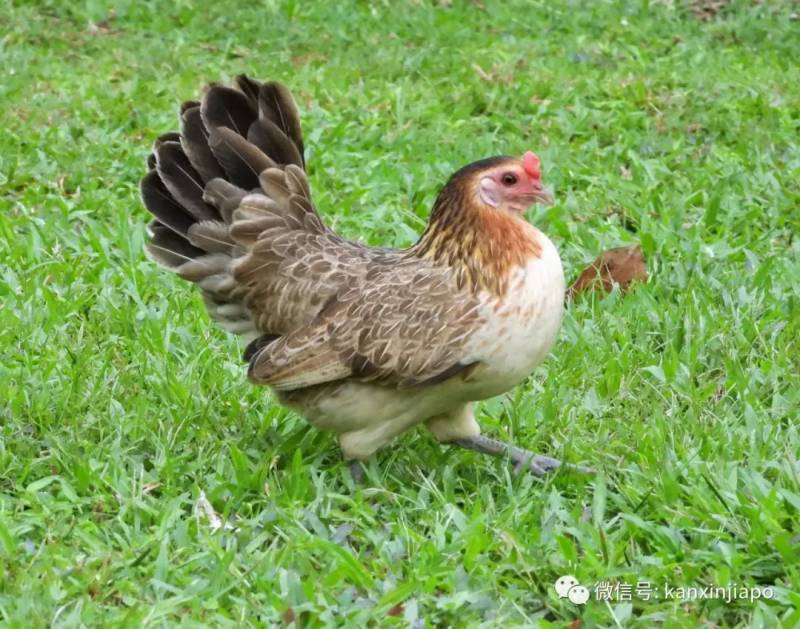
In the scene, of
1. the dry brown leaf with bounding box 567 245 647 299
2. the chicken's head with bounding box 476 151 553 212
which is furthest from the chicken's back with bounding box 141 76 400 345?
the dry brown leaf with bounding box 567 245 647 299

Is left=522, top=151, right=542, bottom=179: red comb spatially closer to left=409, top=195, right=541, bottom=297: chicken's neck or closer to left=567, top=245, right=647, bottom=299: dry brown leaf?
left=409, top=195, right=541, bottom=297: chicken's neck

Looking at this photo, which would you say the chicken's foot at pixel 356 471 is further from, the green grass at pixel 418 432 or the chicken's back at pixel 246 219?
the chicken's back at pixel 246 219

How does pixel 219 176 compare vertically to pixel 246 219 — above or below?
above

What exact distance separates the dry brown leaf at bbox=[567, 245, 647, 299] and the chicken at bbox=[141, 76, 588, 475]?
167cm

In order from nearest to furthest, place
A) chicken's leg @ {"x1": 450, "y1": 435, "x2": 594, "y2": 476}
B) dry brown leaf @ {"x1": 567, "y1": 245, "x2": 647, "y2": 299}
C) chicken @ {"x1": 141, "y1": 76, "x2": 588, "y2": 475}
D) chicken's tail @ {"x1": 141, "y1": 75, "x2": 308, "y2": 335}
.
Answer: chicken @ {"x1": 141, "y1": 76, "x2": 588, "y2": 475} → chicken's leg @ {"x1": 450, "y1": 435, "x2": 594, "y2": 476} → chicken's tail @ {"x1": 141, "y1": 75, "x2": 308, "y2": 335} → dry brown leaf @ {"x1": 567, "y1": 245, "x2": 647, "y2": 299}

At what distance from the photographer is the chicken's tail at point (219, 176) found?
547 cm

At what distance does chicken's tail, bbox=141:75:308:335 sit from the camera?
17.9 feet

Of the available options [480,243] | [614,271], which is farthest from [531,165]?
[614,271]

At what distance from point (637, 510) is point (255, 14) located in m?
7.53

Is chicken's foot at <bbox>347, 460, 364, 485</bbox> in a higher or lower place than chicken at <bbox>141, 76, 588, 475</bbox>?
lower

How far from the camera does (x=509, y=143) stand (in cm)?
877

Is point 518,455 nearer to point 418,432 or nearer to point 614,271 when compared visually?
point 418,432

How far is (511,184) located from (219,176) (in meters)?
1.21

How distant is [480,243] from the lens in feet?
16.4
